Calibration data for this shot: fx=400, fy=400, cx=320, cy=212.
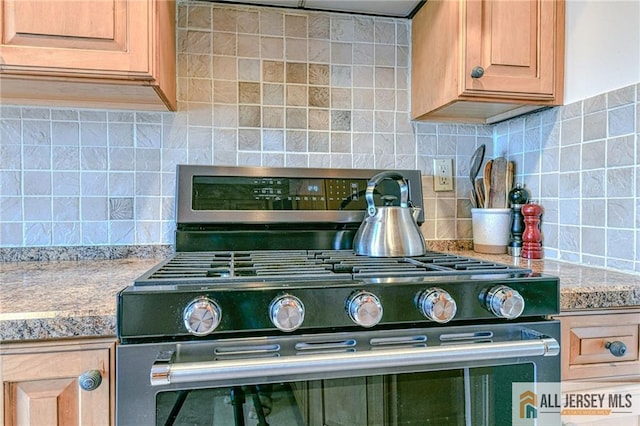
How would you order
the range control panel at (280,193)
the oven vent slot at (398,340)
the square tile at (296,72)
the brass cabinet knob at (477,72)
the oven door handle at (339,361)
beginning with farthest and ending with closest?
1. the square tile at (296,72)
2. the range control panel at (280,193)
3. the brass cabinet knob at (477,72)
4. the oven vent slot at (398,340)
5. the oven door handle at (339,361)

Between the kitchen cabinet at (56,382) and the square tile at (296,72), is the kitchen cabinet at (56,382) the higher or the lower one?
the lower one

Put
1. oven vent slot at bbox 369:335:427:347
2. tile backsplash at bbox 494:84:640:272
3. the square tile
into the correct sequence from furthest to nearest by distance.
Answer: the square tile
tile backsplash at bbox 494:84:640:272
oven vent slot at bbox 369:335:427:347

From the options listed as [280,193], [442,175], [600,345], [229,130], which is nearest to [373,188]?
[280,193]

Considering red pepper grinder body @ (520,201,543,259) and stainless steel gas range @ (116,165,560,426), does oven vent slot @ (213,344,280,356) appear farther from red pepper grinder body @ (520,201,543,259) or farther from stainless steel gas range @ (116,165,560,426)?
red pepper grinder body @ (520,201,543,259)

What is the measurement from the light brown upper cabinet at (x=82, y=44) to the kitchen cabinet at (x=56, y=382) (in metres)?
0.65

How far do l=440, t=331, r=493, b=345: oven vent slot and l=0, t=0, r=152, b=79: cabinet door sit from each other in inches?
36.8

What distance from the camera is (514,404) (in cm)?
84

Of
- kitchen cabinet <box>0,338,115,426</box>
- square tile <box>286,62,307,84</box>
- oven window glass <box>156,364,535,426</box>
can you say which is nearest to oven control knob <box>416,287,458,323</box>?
oven window glass <box>156,364,535,426</box>

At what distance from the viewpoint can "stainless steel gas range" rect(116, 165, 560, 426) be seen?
2.27 ft

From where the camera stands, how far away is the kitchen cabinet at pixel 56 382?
2.23 feet

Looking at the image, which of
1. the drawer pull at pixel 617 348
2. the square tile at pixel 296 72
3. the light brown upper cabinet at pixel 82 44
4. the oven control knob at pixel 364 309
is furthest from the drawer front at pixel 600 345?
the light brown upper cabinet at pixel 82 44

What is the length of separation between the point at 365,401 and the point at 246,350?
25 centimetres

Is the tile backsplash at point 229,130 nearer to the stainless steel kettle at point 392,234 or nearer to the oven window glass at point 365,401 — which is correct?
the stainless steel kettle at point 392,234

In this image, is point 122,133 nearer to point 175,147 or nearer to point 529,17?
point 175,147
